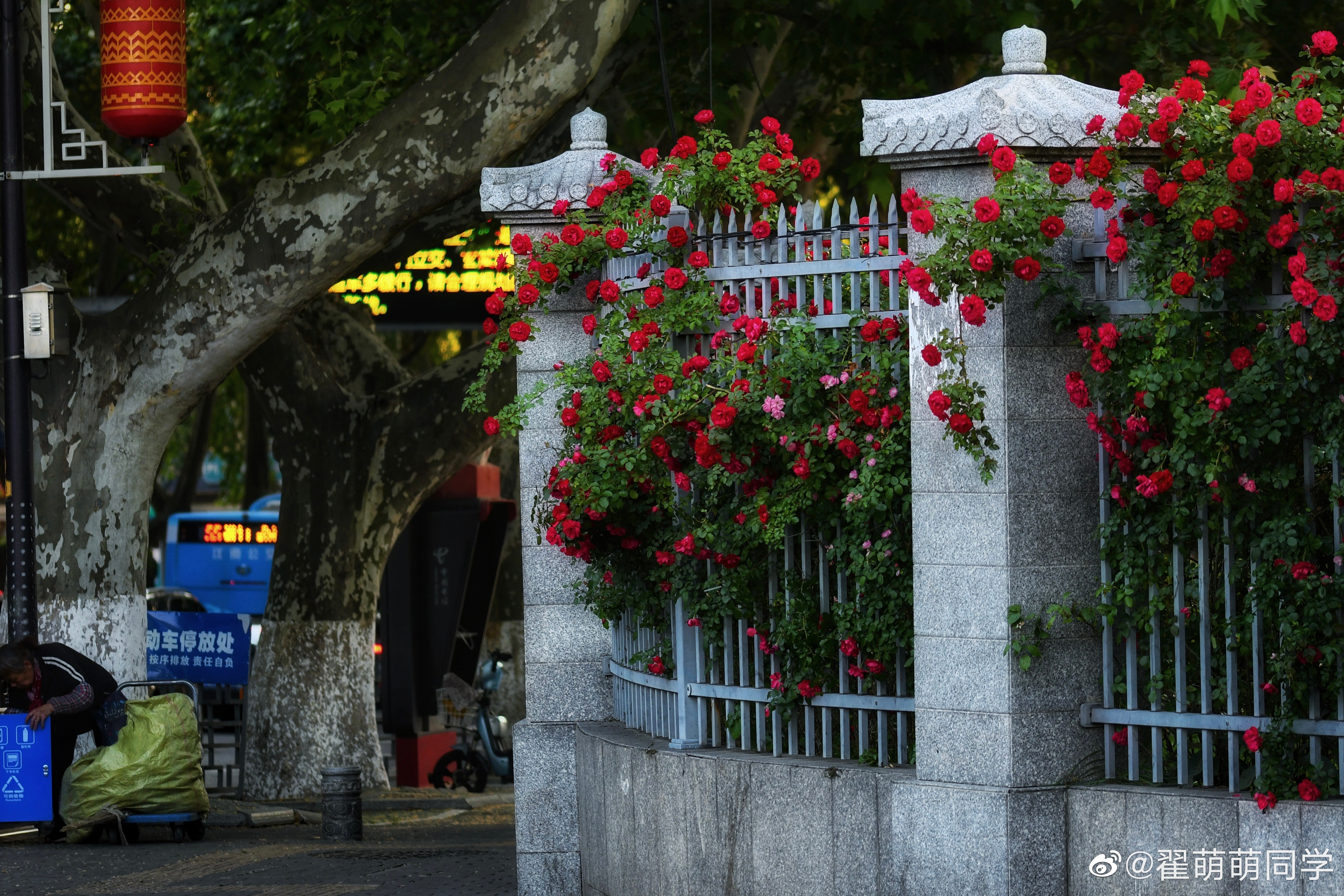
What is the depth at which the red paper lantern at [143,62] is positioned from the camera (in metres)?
9.48

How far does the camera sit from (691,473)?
6.73 m

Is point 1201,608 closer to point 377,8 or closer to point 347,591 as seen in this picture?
point 347,591

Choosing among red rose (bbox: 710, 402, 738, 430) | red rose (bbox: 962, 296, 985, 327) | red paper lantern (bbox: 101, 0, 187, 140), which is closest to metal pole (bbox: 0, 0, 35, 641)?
red paper lantern (bbox: 101, 0, 187, 140)

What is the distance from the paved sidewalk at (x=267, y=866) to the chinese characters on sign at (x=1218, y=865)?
336cm

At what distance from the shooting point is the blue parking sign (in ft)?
32.6

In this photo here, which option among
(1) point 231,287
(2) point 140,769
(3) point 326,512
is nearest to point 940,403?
(1) point 231,287

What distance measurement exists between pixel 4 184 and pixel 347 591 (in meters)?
3.96

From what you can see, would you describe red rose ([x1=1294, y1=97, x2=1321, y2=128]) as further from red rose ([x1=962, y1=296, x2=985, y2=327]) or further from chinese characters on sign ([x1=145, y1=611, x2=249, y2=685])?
chinese characters on sign ([x1=145, y1=611, x2=249, y2=685])

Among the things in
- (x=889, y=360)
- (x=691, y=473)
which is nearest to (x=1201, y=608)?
(x=889, y=360)

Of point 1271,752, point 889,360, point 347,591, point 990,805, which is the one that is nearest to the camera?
point 1271,752

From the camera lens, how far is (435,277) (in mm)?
15695

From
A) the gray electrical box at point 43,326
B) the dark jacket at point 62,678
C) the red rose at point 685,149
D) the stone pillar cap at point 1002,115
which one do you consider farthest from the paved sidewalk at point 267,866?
the stone pillar cap at point 1002,115

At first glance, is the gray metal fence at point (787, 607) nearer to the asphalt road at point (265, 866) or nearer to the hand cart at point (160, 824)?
the asphalt road at point (265, 866)

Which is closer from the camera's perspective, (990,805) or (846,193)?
(990,805)
